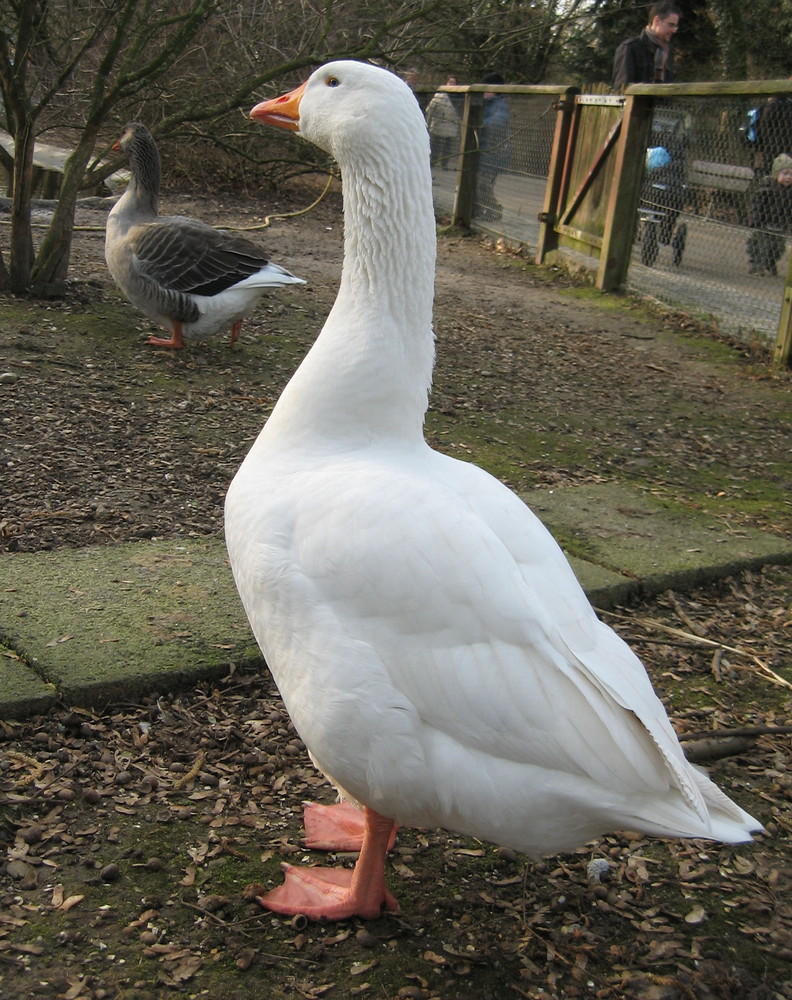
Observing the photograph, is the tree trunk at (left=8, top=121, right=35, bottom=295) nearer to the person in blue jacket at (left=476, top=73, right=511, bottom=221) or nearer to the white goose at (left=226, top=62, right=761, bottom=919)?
the white goose at (left=226, top=62, right=761, bottom=919)

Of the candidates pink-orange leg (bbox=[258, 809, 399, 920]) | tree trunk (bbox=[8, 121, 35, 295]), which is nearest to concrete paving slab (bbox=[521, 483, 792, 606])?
pink-orange leg (bbox=[258, 809, 399, 920])

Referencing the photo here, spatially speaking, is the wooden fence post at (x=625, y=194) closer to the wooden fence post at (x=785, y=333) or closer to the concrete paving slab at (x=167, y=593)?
the wooden fence post at (x=785, y=333)

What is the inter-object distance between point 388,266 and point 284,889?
1.52 metres

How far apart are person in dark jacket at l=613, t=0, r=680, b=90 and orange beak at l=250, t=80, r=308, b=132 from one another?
359 inches

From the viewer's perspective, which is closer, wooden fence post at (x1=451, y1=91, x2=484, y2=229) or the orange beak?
the orange beak

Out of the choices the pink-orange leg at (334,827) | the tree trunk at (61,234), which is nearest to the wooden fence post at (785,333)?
the tree trunk at (61,234)

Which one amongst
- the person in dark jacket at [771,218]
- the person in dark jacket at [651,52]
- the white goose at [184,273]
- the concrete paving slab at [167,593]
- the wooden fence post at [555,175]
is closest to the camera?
the concrete paving slab at [167,593]

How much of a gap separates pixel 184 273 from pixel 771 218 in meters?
4.80

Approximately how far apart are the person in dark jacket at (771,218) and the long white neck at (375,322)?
6413 millimetres

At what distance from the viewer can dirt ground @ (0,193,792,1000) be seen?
223 cm

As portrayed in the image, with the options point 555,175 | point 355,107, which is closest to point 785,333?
point 555,175

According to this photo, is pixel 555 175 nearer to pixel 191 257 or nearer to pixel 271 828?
pixel 191 257

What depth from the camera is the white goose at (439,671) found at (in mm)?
2152

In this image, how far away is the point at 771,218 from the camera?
8344 millimetres
